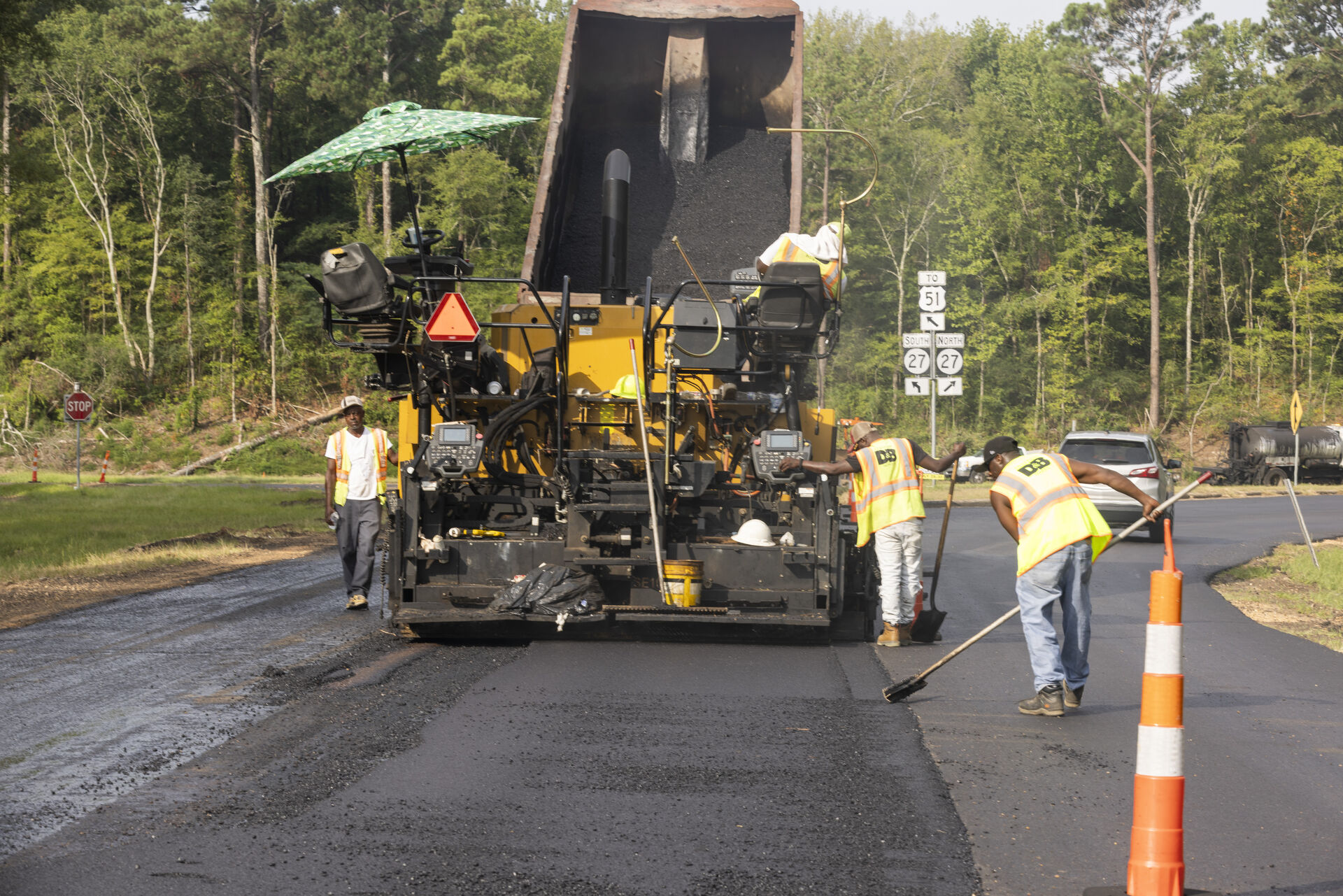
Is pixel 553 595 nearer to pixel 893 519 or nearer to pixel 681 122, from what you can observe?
pixel 893 519

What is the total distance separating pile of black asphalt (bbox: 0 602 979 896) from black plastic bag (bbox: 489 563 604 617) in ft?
2.73

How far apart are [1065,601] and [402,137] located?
5081 millimetres

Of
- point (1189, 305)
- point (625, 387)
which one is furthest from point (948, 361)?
point (1189, 305)

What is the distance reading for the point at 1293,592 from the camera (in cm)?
1309

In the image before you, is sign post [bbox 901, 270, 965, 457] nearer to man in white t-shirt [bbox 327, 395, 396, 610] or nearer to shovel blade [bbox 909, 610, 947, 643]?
shovel blade [bbox 909, 610, 947, 643]

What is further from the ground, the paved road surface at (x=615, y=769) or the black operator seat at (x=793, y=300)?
the black operator seat at (x=793, y=300)

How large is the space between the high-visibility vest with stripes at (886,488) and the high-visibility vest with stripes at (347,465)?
149 inches

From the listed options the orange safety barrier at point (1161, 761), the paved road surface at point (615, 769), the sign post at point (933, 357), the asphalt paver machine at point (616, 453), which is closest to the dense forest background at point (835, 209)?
the sign post at point (933, 357)

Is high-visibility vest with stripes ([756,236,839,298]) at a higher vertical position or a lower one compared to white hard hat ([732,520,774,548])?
higher

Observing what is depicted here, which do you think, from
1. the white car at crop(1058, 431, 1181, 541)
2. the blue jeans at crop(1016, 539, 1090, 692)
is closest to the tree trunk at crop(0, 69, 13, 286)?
the white car at crop(1058, 431, 1181, 541)

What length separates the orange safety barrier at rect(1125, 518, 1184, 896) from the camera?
3760 millimetres

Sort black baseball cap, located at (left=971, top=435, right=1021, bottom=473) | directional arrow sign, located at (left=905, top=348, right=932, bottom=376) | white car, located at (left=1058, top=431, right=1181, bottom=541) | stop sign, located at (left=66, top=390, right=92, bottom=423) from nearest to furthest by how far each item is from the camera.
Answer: black baseball cap, located at (left=971, top=435, right=1021, bottom=473), white car, located at (left=1058, top=431, right=1181, bottom=541), directional arrow sign, located at (left=905, top=348, right=932, bottom=376), stop sign, located at (left=66, top=390, right=92, bottom=423)

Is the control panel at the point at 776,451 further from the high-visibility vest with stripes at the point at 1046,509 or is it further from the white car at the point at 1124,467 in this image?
the white car at the point at 1124,467

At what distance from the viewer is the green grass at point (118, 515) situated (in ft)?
49.6
